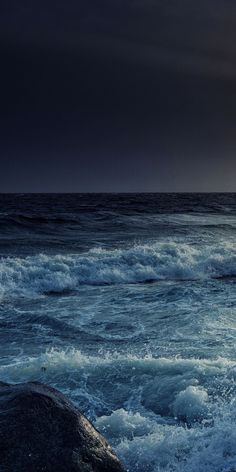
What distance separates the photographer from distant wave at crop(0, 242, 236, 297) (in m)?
16.0

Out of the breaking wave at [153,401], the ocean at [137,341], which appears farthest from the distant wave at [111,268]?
the breaking wave at [153,401]

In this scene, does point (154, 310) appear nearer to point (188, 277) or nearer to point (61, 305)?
point (61, 305)

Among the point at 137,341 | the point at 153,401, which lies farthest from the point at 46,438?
the point at 137,341

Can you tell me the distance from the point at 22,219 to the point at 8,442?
103 feet

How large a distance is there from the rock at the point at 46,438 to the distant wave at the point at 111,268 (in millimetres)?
10879

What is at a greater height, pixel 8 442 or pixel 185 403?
pixel 8 442

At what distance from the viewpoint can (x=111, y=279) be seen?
17203mm

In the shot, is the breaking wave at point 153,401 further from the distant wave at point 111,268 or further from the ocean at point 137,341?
the distant wave at point 111,268

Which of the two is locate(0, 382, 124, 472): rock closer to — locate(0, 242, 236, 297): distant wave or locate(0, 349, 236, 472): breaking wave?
locate(0, 349, 236, 472): breaking wave

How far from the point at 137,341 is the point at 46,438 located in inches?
232

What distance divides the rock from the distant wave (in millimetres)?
10879

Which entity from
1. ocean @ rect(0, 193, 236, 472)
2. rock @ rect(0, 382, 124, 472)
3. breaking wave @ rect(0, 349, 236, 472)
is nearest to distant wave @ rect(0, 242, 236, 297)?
ocean @ rect(0, 193, 236, 472)

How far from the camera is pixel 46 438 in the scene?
382cm

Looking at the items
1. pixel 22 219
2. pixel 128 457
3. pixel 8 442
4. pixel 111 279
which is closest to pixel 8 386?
pixel 8 442
